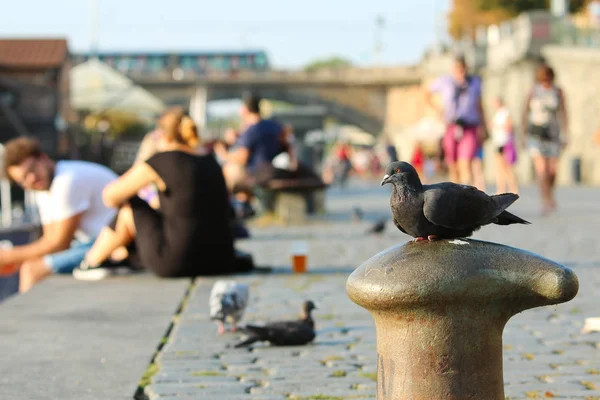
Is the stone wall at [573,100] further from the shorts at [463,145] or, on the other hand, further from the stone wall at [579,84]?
the shorts at [463,145]

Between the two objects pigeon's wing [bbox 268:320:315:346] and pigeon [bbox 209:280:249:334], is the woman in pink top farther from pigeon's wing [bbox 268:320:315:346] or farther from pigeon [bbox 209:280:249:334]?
pigeon's wing [bbox 268:320:315:346]

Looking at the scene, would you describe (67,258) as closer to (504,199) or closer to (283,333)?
(283,333)

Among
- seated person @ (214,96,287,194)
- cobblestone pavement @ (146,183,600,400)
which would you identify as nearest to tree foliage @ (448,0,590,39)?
seated person @ (214,96,287,194)

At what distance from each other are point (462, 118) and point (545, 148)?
109cm

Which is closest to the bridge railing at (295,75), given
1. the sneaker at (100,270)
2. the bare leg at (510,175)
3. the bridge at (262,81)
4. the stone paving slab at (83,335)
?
the bridge at (262,81)

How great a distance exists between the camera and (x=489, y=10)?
2532 inches

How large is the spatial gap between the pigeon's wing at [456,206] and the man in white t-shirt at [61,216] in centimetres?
510

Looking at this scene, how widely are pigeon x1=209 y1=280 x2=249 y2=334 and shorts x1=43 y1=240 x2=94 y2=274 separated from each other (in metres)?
3.03

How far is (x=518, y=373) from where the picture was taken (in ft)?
15.7

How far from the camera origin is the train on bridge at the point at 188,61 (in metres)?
80.6

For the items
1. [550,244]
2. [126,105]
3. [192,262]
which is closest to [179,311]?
[192,262]

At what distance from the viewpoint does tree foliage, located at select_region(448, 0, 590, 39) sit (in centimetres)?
6250

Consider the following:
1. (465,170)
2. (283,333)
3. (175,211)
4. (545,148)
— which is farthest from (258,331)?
(545,148)

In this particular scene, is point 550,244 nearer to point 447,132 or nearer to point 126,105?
point 447,132
